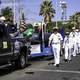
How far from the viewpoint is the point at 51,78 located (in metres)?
13.7

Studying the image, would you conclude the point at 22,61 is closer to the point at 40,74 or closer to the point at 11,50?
the point at 11,50

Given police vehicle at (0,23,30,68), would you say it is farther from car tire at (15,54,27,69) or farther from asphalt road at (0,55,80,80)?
asphalt road at (0,55,80,80)

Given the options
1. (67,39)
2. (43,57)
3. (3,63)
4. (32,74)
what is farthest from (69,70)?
(43,57)

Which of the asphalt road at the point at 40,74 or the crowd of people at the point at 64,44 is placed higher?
the crowd of people at the point at 64,44

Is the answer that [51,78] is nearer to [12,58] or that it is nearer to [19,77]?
[19,77]

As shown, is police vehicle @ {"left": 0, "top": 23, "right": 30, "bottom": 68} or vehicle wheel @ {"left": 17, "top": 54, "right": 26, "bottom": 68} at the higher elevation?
police vehicle @ {"left": 0, "top": 23, "right": 30, "bottom": 68}

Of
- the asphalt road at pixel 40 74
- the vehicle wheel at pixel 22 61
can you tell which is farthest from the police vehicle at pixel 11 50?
the asphalt road at pixel 40 74

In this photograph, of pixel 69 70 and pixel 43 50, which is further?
pixel 43 50

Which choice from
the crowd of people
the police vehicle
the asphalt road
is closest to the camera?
the asphalt road

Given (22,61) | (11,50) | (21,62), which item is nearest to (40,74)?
(11,50)

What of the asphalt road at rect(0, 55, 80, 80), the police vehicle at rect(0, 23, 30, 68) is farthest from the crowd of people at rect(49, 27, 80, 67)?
the police vehicle at rect(0, 23, 30, 68)

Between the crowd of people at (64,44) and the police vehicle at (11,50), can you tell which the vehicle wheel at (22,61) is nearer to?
the police vehicle at (11,50)

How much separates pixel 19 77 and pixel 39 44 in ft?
24.6

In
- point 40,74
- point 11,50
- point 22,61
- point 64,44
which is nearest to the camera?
point 40,74
